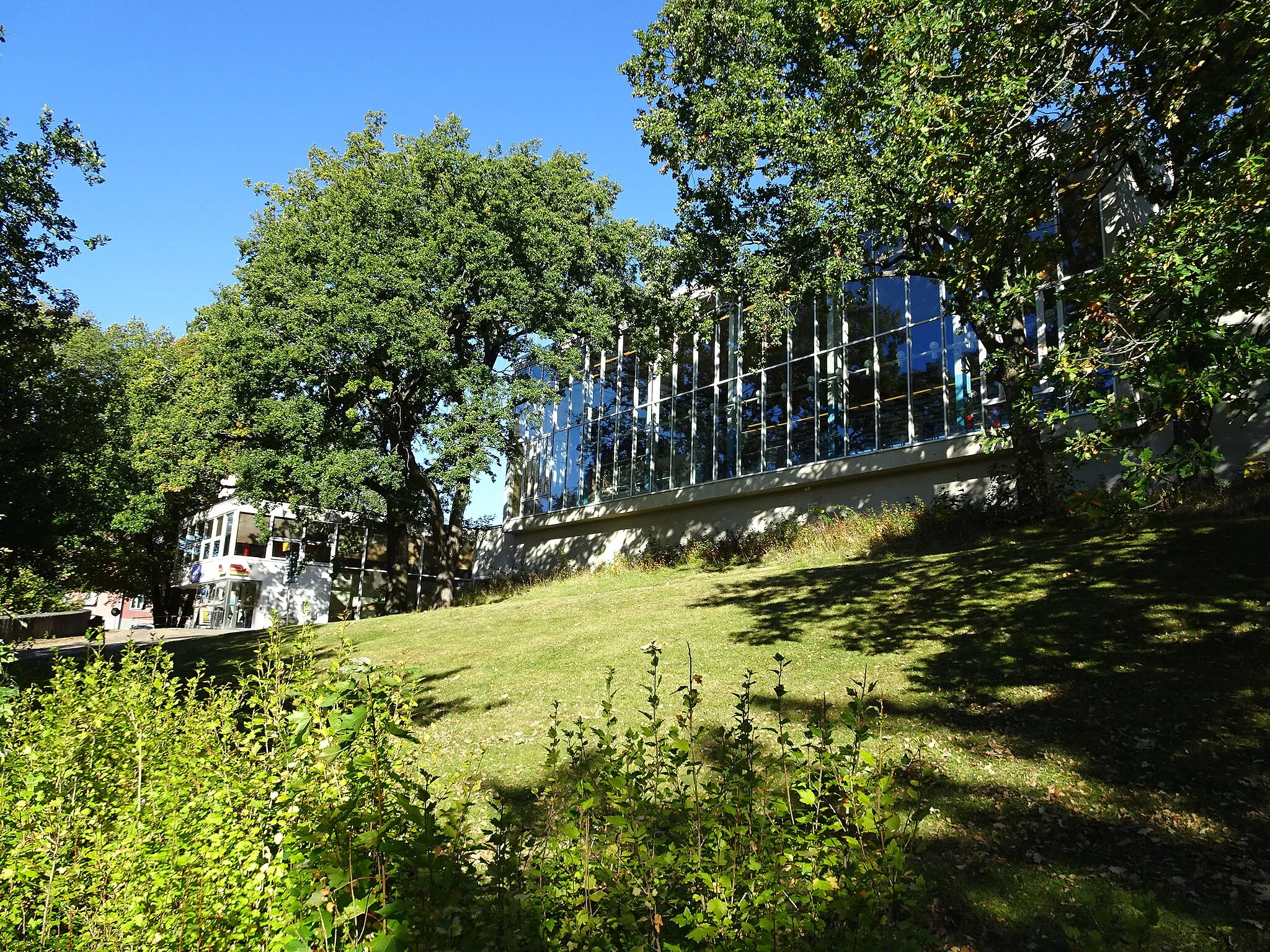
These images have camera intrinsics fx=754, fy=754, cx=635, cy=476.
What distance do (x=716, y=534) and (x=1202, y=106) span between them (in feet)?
57.2

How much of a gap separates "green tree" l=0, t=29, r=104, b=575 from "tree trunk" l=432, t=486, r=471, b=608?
9.77m

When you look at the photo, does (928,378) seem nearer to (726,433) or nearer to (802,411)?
(802,411)

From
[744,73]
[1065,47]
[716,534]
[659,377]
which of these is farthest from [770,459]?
[1065,47]

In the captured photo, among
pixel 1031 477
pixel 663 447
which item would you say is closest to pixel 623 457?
pixel 663 447

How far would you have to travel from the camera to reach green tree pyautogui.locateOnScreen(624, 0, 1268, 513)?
6.91 metres

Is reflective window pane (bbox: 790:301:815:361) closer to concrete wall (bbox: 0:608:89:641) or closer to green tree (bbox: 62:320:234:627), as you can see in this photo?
green tree (bbox: 62:320:234:627)

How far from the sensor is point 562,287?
2256cm

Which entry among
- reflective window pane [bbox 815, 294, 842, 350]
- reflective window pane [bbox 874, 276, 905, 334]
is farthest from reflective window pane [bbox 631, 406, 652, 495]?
reflective window pane [bbox 874, 276, 905, 334]

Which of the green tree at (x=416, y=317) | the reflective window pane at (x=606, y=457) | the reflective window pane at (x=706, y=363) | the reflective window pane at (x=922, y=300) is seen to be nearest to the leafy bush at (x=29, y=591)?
the green tree at (x=416, y=317)

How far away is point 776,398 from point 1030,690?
16529 millimetres

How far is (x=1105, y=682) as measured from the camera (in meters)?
6.77

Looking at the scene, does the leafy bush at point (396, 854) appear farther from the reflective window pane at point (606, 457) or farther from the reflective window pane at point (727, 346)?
the reflective window pane at point (606, 457)

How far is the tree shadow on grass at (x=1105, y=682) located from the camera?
439cm

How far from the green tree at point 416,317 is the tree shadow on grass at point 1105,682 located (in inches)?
481
